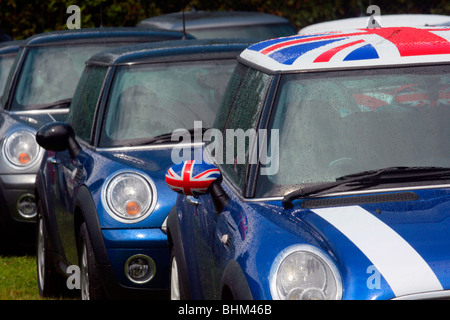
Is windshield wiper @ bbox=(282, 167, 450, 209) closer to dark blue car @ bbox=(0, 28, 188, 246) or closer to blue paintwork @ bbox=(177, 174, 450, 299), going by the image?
blue paintwork @ bbox=(177, 174, 450, 299)

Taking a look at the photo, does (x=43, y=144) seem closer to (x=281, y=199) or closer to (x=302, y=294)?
(x=281, y=199)

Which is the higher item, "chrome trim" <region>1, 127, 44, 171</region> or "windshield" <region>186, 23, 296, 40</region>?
"windshield" <region>186, 23, 296, 40</region>

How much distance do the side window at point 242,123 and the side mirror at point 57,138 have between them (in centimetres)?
204

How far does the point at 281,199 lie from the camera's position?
4.27m

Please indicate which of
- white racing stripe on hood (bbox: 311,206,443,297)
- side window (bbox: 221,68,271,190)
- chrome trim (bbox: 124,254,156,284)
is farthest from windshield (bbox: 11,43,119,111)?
white racing stripe on hood (bbox: 311,206,443,297)

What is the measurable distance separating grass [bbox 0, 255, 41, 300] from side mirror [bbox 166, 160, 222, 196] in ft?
10.9

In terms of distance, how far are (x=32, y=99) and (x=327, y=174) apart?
5.47 meters

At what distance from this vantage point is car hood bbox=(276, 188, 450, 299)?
141 inches

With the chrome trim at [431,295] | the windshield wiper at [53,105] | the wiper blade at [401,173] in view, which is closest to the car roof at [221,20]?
A: the windshield wiper at [53,105]

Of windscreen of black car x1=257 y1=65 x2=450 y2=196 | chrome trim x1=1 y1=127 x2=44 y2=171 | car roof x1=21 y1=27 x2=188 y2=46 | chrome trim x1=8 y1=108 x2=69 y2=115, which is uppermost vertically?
car roof x1=21 y1=27 x2=188 y2=46

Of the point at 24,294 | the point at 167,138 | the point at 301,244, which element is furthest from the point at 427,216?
the point at 24,294

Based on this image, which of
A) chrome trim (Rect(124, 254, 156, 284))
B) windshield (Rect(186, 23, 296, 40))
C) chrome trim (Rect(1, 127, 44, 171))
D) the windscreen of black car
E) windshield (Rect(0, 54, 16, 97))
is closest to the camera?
the windscreen of black car

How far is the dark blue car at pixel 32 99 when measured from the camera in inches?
346

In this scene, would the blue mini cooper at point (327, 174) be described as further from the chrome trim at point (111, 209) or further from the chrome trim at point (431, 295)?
the chrome trim at point (111, 209)
